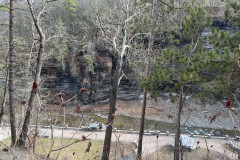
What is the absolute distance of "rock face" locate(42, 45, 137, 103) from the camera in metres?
21.2

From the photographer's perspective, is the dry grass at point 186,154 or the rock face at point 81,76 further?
the rock face at point 81,76

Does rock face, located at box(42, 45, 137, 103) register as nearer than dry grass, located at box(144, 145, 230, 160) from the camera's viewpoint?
No

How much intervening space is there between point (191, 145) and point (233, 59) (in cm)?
692

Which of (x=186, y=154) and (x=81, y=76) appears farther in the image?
(x=81, y=76)

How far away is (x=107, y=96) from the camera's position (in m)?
22.4

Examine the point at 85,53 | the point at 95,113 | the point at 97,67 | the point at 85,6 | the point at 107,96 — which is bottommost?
the point at 95,113

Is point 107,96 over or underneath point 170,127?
over

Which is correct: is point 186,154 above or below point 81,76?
below

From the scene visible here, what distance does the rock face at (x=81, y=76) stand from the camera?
69.4 ft

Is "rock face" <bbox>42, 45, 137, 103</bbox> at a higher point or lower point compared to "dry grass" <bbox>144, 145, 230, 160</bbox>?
higher

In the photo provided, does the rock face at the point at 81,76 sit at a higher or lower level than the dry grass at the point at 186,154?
higher

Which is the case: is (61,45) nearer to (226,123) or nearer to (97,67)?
(97,67)

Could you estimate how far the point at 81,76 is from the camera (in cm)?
2145

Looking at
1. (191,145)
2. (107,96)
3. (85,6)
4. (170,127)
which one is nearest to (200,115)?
(170,127)
